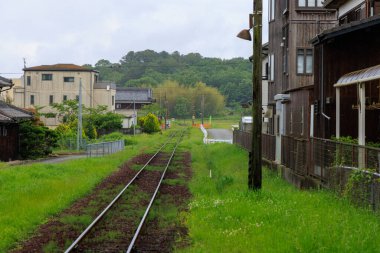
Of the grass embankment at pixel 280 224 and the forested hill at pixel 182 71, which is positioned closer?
the grass embankment at pixel 280 224

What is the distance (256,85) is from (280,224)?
511 centimetres

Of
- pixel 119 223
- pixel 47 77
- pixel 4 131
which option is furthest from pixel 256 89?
pixel 47 77

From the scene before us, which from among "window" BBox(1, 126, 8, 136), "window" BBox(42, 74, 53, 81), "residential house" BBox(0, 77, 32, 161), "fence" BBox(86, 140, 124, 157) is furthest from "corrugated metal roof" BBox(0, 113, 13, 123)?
"window" BBox(42, 74, 53, 81)

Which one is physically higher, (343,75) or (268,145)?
(343,75)

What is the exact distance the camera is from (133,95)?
313 feet

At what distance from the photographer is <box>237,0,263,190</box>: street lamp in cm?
1505

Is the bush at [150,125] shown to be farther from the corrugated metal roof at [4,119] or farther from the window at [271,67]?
the window at [271,67]

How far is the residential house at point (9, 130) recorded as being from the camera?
32750 millimetres

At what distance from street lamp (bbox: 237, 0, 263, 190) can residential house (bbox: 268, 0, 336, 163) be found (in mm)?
6471

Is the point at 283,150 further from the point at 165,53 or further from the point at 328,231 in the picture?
the point at 165,53

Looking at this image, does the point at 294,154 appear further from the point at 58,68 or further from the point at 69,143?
the point at 58,68

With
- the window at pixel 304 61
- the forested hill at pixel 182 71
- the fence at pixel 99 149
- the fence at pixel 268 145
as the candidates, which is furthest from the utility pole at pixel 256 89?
the forested hill at pixel 182 71

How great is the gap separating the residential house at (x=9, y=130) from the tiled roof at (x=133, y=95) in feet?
184

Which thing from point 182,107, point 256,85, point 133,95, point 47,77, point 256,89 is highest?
point 47,77
